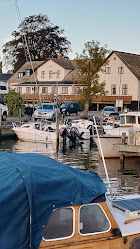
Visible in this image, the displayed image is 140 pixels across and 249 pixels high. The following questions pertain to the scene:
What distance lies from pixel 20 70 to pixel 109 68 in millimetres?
24114

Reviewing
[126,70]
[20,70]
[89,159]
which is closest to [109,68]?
[126,70]

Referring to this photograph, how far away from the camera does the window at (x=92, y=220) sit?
6.93m

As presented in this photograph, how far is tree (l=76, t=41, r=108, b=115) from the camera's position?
59031 mm

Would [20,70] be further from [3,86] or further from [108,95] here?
[3,86]

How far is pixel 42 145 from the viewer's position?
116 ft

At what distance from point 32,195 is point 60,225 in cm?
71

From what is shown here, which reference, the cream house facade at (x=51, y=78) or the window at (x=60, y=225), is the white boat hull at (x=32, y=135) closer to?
the window at (x=60, y=225)

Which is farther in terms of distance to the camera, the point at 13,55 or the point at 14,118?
the point at 13,55

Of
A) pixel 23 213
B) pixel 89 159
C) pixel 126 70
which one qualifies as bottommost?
pixel 89 159

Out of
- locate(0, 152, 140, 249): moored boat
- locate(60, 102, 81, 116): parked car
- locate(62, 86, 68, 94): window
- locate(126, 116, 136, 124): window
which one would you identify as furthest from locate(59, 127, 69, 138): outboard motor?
locate(62, 86, 68, 94): window

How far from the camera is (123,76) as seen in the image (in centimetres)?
7394

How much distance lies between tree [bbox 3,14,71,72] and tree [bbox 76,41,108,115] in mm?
36841

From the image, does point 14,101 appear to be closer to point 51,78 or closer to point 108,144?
point 108,144

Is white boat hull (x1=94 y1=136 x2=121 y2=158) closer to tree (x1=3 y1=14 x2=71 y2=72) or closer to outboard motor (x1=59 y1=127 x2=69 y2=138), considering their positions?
outboard motor (x1=59 y1=127 x2=69 y2=138)
